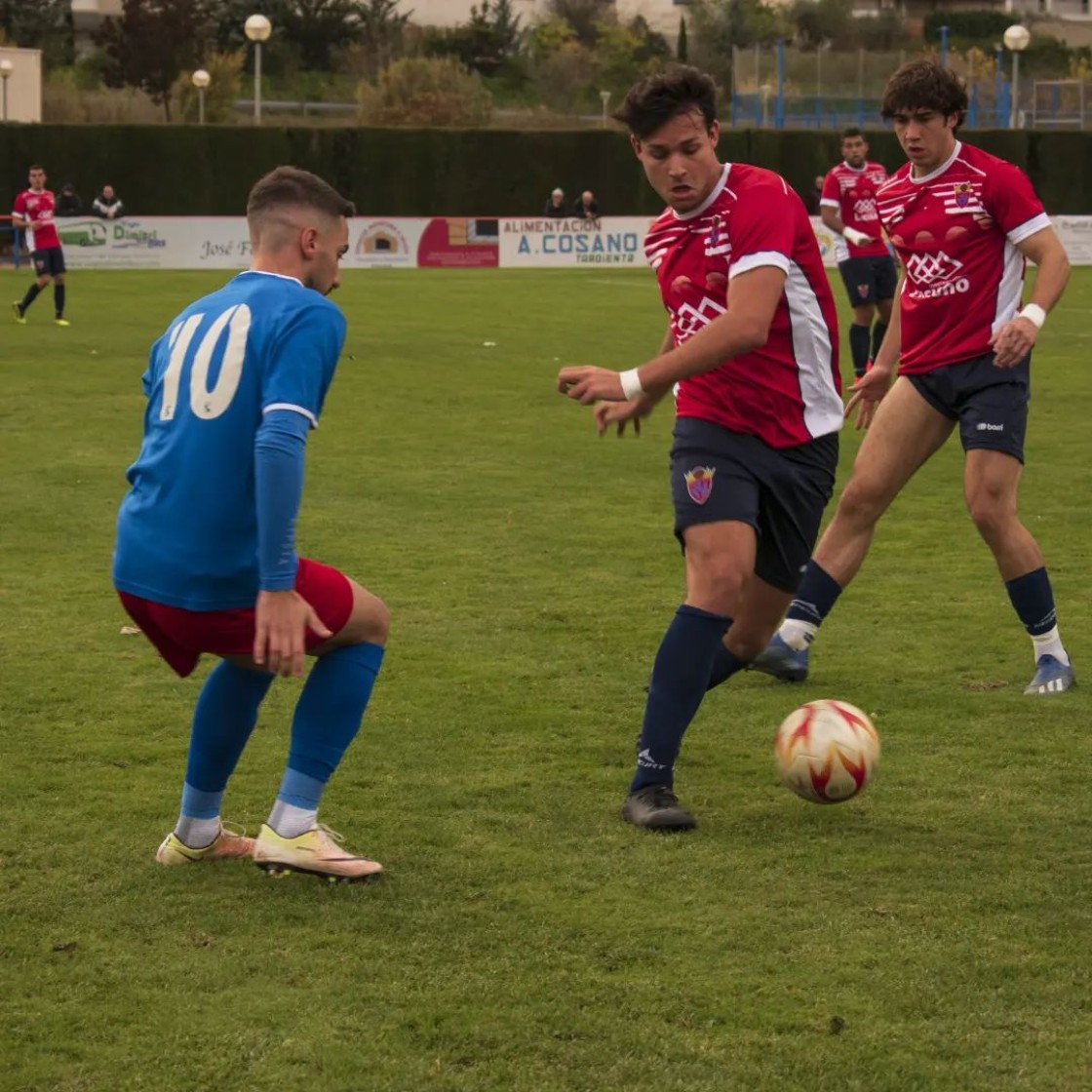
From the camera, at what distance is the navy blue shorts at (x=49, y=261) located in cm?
2420

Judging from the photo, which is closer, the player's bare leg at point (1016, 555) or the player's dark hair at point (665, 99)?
the player's dark hair at point (665, 99)

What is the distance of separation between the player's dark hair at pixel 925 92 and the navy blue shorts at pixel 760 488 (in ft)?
5.20

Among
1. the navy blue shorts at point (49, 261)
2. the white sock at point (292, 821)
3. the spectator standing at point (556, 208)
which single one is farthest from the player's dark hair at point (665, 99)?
the spectator standing at point (556, 208)

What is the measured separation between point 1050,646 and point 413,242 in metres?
34.0

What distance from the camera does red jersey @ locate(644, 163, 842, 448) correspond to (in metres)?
5.52

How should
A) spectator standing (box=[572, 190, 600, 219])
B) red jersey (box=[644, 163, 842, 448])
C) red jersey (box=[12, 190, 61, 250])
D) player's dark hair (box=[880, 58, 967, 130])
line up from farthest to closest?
spectator standing (box=[572, 190, 600, 219])
red jersey (box=[12, 190, 61, 250])
player's dark hair (box=[880, 58, 967, 130])
red jersey (box=[644, 163, 842, 448])

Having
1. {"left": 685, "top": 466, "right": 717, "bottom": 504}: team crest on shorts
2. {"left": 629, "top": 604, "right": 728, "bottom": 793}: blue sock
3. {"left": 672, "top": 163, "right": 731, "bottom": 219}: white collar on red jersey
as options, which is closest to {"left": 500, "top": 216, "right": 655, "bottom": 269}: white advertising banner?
{"left": 672, "top": 163, "right": 731, "bottom": 219}: white collar on red jersey

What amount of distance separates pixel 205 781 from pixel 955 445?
384 inches

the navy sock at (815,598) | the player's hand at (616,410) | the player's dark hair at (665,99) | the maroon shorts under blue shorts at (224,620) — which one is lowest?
the navy sock at (815,598)

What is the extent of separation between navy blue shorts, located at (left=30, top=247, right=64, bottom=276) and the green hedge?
69.8 feet

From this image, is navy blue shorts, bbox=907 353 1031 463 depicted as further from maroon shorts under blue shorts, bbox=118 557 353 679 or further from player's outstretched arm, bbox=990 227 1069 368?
maroon shorts under blue shorts, bbox=118 557 353 679

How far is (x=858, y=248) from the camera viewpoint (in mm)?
17719

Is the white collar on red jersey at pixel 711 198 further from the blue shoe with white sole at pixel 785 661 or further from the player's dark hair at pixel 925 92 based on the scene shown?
the blue shoe with white sole at pixel 785 661

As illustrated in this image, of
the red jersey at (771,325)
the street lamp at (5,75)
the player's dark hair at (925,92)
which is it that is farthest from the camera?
the street lamp at (5,75)
